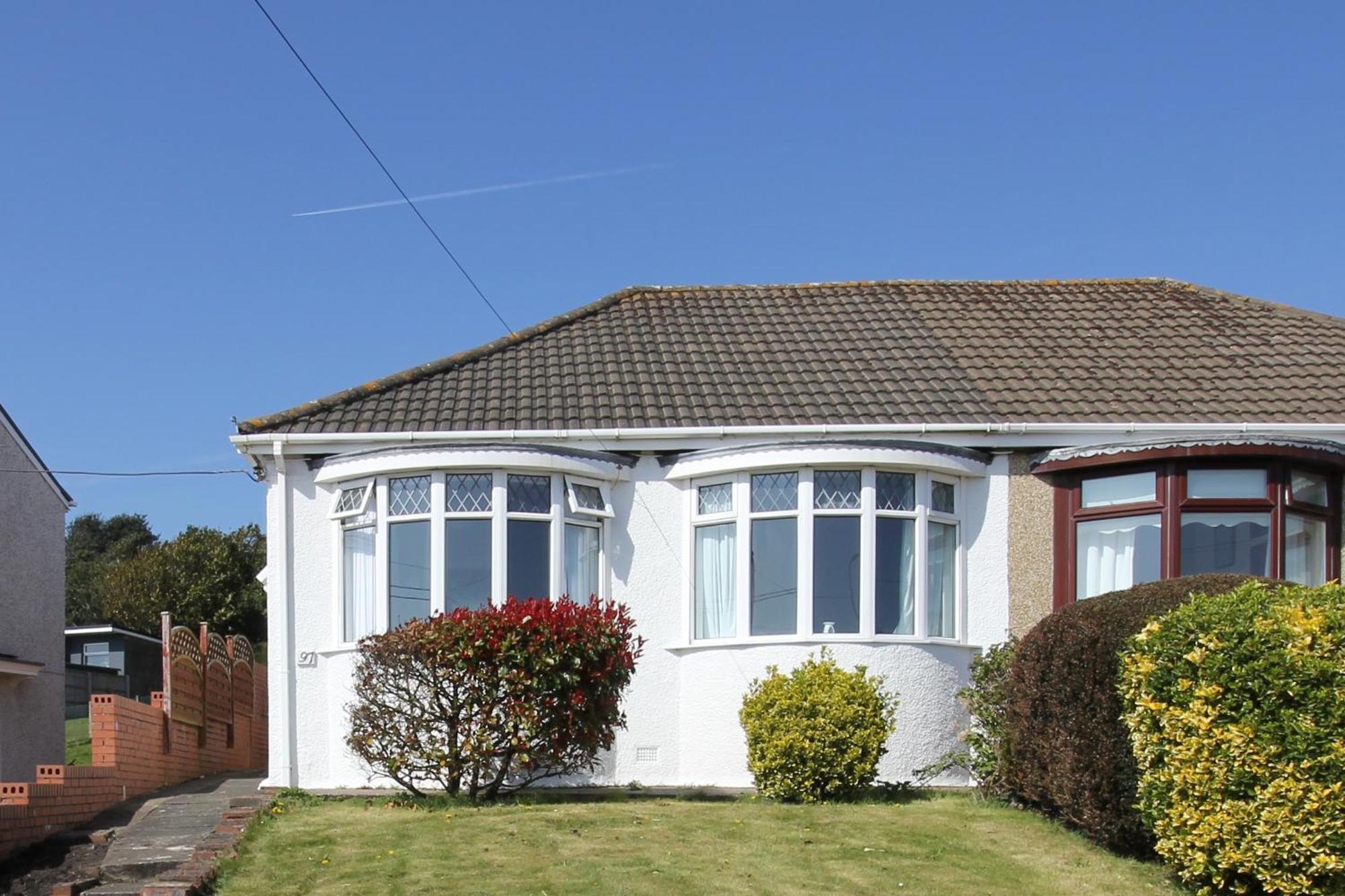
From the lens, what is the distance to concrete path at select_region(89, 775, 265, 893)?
11.9 metres

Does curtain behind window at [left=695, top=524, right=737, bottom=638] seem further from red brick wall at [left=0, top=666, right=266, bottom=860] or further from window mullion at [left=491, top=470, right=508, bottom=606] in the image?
red brick wall at [left=0, top=666, right=266, bottom=860]

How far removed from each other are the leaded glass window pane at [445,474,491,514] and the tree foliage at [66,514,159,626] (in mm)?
41005

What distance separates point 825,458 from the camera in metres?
15.5

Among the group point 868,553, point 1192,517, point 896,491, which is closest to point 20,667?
point 868,553

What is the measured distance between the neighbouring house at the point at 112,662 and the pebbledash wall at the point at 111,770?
8.64 metres

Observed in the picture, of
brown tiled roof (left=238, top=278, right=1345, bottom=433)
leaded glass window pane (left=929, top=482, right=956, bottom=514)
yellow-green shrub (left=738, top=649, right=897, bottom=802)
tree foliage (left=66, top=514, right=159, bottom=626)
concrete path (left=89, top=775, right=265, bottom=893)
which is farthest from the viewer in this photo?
tree foliage (left=66, top=514, right=159, bottom=626)

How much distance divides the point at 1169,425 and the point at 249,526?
43551 mm

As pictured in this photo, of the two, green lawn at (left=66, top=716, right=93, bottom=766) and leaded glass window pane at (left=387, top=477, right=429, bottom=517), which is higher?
leaded glass window pane at (left=387, top=477, right=429, bottom=517)

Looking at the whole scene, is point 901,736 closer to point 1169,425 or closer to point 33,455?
point 1169,425

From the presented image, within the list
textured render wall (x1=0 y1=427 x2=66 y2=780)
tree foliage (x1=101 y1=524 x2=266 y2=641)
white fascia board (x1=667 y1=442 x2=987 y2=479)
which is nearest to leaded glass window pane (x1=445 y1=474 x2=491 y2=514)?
white fascia board (x1=667 y1=442 x2=987 y2=479)

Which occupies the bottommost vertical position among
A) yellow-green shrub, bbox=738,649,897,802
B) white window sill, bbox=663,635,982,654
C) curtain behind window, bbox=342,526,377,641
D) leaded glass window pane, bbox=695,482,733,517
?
yellow-green shrub, bbox=738,649,897,802

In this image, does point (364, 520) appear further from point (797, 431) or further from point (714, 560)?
point (797, 431)

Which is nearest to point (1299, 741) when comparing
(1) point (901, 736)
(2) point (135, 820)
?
(1) point (901, 736)

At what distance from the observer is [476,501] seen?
15.6m
